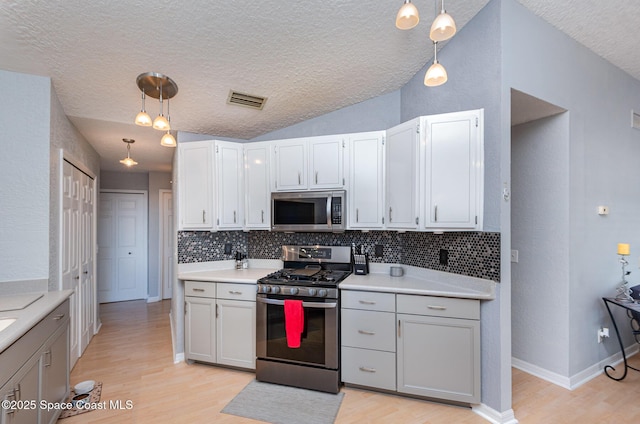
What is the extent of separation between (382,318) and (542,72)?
7.88 ft

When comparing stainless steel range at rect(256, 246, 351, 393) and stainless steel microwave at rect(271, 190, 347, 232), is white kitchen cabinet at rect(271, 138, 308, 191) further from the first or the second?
stainless steel range at rect(256, 246, 351, 393)

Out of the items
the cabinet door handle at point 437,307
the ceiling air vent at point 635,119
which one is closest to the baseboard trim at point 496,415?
the cabinet door handle at point 437,307

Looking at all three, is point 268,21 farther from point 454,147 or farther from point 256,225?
point 256,225

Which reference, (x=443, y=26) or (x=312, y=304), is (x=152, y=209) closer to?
(x=312, y=304)

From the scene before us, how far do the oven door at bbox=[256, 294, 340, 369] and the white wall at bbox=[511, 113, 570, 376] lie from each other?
1.91 m

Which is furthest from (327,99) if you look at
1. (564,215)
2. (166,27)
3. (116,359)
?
(116,359)

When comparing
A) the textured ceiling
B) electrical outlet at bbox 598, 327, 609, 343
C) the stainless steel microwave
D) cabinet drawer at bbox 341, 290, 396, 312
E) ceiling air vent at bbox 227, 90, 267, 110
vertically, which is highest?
the textured ceiling

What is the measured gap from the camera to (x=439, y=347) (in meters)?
2.30

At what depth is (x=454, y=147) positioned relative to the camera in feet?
7.57

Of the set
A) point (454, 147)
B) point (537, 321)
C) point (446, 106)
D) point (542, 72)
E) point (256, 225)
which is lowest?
point (537, 321)

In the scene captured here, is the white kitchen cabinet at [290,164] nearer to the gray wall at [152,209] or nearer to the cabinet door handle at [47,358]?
the cabinet door handle at [47,358]

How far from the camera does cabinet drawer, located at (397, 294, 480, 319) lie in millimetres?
2219

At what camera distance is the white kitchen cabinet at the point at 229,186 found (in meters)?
3.19

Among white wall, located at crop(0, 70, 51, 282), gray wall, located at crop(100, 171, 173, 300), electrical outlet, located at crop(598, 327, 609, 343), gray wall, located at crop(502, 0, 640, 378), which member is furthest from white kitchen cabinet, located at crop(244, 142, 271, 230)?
electrical outlet, located at crop(598, 327, 609, 343)
